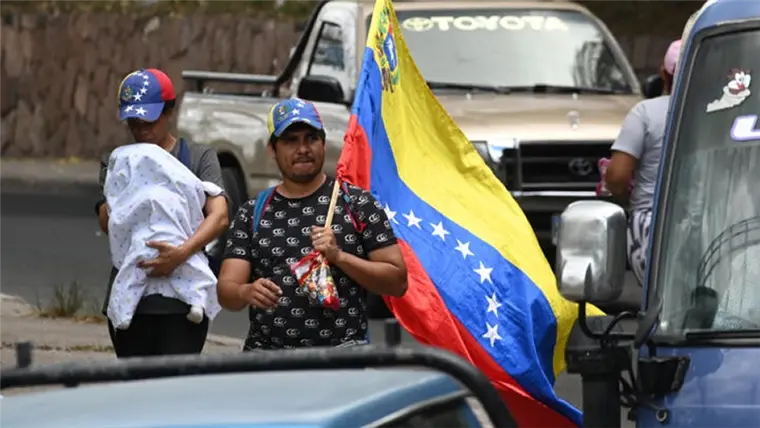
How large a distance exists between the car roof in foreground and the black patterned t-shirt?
2.32m

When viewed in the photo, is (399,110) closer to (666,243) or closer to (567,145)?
(666,243)

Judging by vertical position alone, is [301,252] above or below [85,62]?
above

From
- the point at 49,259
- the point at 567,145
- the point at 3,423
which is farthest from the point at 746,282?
the point at 49,259

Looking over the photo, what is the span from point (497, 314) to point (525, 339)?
0.49 feet

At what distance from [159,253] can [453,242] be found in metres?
1.24

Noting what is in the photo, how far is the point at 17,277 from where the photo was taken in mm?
15281

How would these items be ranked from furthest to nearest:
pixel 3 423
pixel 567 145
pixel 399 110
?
pixel 567 145, pixel 399 110, pixel 3 423

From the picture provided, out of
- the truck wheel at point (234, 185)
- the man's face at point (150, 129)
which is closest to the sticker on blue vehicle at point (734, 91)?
the man's face at point (150, 129)

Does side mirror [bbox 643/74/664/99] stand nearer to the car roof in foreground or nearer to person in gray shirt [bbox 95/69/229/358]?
person in gray shirt [bbox 95/69/229/358]

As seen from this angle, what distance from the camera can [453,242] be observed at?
8016 mm


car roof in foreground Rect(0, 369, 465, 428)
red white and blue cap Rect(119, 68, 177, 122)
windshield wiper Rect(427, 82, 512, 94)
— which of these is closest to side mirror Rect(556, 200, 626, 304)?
car roof in foreground Rect(0, 369, 465, 428)

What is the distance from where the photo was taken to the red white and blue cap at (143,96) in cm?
741

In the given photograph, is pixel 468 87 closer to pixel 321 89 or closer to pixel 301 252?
pixel 321 89

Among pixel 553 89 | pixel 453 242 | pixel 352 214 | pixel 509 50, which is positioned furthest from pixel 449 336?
pixel 509 50
